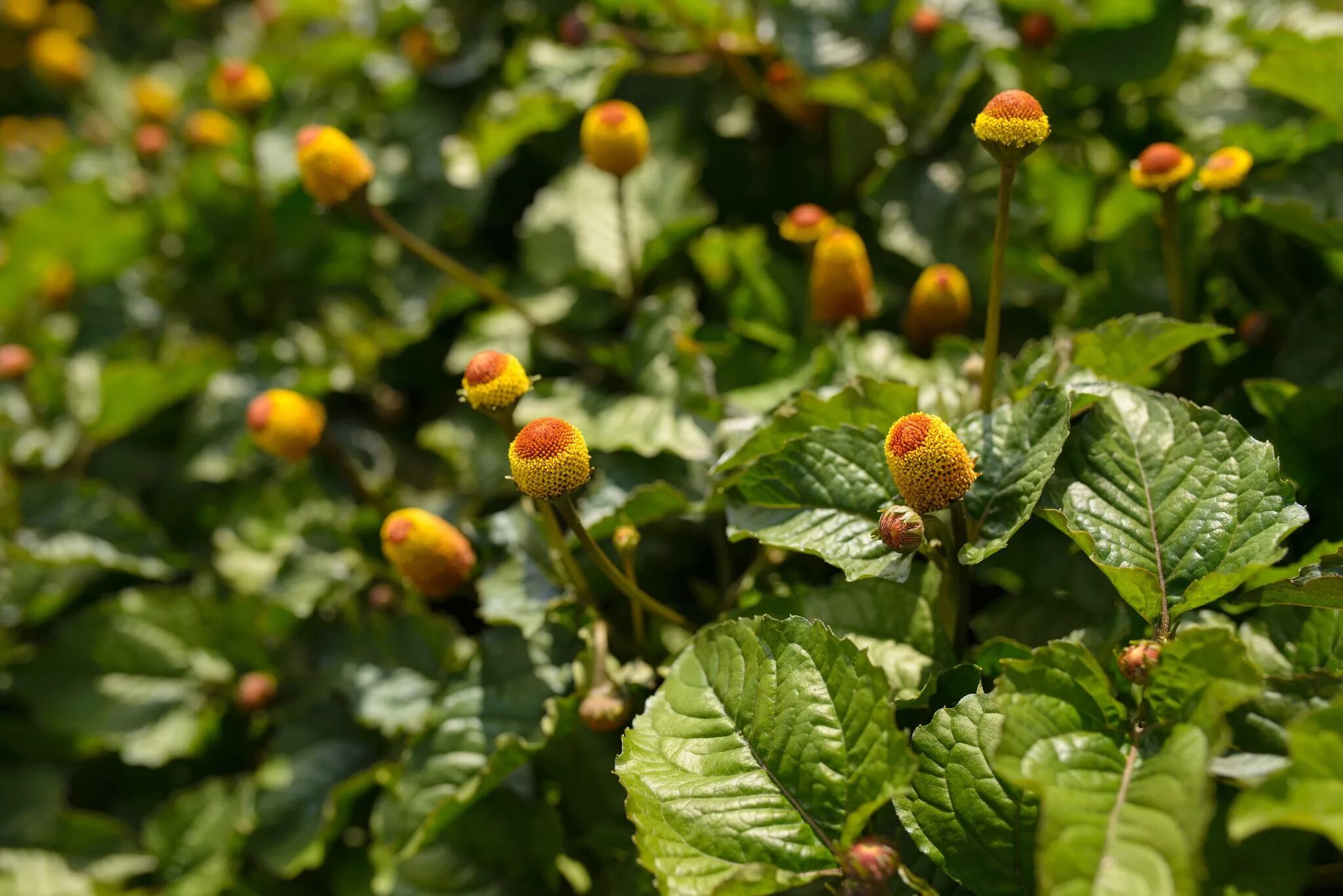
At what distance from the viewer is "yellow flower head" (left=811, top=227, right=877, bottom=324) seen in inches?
47.4

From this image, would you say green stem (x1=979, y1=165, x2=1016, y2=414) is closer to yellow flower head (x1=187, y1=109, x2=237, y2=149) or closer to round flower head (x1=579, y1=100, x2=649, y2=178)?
round flower head (x1=579, y1=100, x2=649, y2=178)

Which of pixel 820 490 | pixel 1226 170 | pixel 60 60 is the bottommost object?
pixel 60 60

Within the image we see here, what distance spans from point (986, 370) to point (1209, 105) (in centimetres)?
75

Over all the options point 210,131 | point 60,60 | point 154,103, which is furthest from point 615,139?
point 60,60

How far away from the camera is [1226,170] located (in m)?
1.03

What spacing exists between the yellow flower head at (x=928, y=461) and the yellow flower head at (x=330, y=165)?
742mm

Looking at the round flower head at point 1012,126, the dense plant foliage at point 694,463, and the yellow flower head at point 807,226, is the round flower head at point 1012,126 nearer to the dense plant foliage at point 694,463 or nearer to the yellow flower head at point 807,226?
the dense plant foliage at point 694,463

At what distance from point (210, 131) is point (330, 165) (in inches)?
37.6

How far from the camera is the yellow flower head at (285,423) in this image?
49.1 inches

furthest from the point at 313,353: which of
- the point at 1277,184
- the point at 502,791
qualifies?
the point at 1277,184

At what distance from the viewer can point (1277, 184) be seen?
1.15m

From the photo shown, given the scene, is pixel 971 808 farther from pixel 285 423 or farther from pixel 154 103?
pixel 154 103

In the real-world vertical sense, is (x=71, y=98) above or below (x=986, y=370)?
below

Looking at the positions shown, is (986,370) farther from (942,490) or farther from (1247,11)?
(1247,11)
